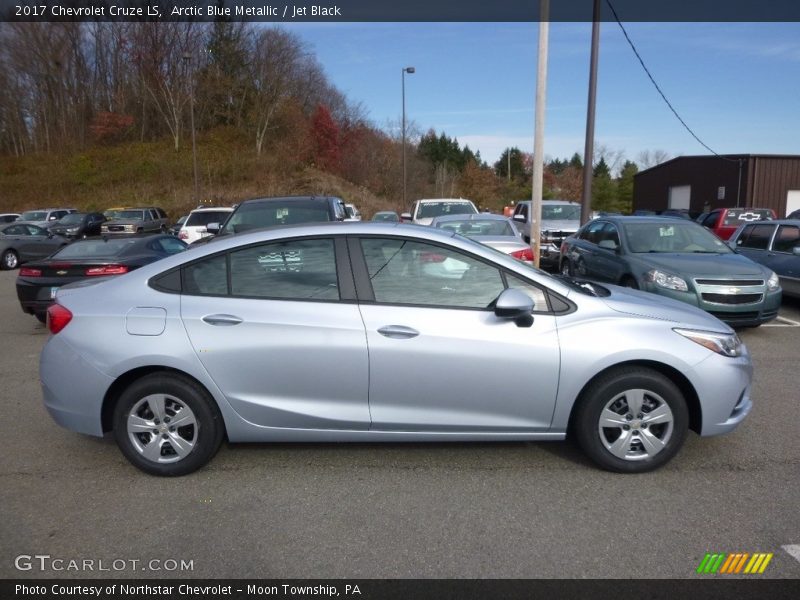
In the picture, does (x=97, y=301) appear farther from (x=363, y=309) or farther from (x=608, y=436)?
(x=608, y=436)

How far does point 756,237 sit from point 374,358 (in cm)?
1017

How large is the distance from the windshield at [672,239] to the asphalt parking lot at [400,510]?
4545 mm

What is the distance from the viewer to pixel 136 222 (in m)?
27.3

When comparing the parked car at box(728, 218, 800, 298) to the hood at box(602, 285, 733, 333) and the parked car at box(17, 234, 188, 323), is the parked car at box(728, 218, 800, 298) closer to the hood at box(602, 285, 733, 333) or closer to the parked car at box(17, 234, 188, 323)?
the hood at box(602, 285, 733, 333)

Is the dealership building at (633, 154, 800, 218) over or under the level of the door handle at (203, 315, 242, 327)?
over

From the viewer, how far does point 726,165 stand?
3497cm

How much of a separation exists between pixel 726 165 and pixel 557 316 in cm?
3652

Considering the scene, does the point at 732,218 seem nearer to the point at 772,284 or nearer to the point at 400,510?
the point at 772,284

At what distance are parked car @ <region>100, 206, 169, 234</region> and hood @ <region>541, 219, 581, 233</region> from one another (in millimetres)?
17984

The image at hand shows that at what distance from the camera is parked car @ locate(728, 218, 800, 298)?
10.1 m

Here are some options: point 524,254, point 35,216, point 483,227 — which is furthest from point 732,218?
point 35,216

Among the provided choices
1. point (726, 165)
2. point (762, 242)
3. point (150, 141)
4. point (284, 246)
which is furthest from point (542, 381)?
point (150, 141)
